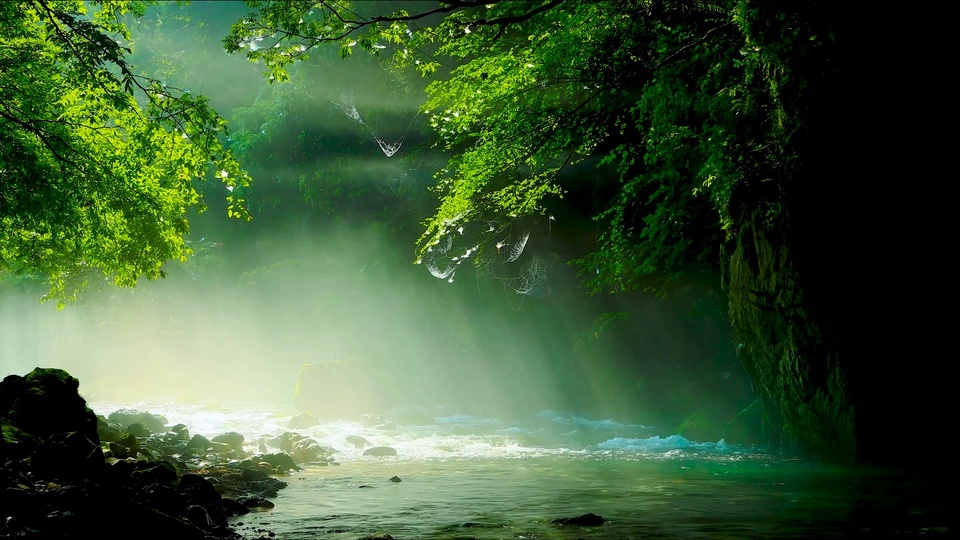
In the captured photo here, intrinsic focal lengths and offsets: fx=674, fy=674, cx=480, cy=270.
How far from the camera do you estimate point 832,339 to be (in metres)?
10.4

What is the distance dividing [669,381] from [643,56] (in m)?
14.4

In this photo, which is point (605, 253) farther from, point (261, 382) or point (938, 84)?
point (261, 382)

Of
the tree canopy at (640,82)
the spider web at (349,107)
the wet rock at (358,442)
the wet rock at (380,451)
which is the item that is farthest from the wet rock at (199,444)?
the spider web at (349,107)

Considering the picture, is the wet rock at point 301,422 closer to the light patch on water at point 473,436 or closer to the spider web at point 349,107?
the light patch on water at point 473,436

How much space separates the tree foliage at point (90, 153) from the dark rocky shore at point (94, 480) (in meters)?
2.52

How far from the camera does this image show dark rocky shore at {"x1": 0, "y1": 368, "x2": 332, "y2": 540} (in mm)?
5566

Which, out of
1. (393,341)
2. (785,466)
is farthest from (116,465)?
(393,341)

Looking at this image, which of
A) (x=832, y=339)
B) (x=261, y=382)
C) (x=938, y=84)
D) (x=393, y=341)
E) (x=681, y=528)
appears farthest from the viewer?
(x=261, y=382)

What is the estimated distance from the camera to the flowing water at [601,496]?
6.59 meters

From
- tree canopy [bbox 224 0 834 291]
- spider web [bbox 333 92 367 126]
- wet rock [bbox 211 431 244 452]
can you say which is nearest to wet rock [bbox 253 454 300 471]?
wet rock [bbox 211 431 244 452]

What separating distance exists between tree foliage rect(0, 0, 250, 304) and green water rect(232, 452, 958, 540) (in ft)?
14.3

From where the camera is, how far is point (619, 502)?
324 inches

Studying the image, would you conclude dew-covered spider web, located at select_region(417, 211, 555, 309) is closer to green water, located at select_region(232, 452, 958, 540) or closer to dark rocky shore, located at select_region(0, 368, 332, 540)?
green water, located at select_region(232, 452, 958, 540)

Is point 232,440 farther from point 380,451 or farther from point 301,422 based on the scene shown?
point 301,422
